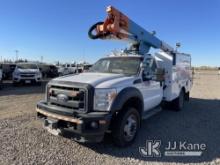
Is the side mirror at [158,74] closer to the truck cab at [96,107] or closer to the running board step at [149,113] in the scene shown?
the truck cab at [96,107]

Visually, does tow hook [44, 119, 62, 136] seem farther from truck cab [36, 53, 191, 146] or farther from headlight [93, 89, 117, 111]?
headlight [93, 89, 117, 111]

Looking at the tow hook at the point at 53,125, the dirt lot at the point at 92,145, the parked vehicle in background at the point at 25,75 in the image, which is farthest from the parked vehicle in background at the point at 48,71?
the tow hook at the point at 53,125

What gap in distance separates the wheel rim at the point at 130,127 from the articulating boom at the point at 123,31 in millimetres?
2315

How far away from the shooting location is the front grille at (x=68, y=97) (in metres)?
4.80

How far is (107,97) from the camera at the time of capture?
15.9 feet

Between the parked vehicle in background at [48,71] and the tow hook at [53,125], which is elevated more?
the parked vehicle in background at [48,71]

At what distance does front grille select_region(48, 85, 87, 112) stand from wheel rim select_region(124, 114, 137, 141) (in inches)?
45.9

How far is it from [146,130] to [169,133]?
63 cm

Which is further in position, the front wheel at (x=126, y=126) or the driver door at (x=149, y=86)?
the driver door at (x=149, y=86)

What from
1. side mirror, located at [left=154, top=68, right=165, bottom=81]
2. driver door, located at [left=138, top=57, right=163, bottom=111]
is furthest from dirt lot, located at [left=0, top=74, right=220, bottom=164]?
side mirror, located at [left=154, top=68, right=165, bottom=81]

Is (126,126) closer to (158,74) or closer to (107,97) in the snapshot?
(107,97)

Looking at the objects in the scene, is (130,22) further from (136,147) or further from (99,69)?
(136,147)

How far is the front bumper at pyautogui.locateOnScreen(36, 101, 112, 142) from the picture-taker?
4.57 metres
